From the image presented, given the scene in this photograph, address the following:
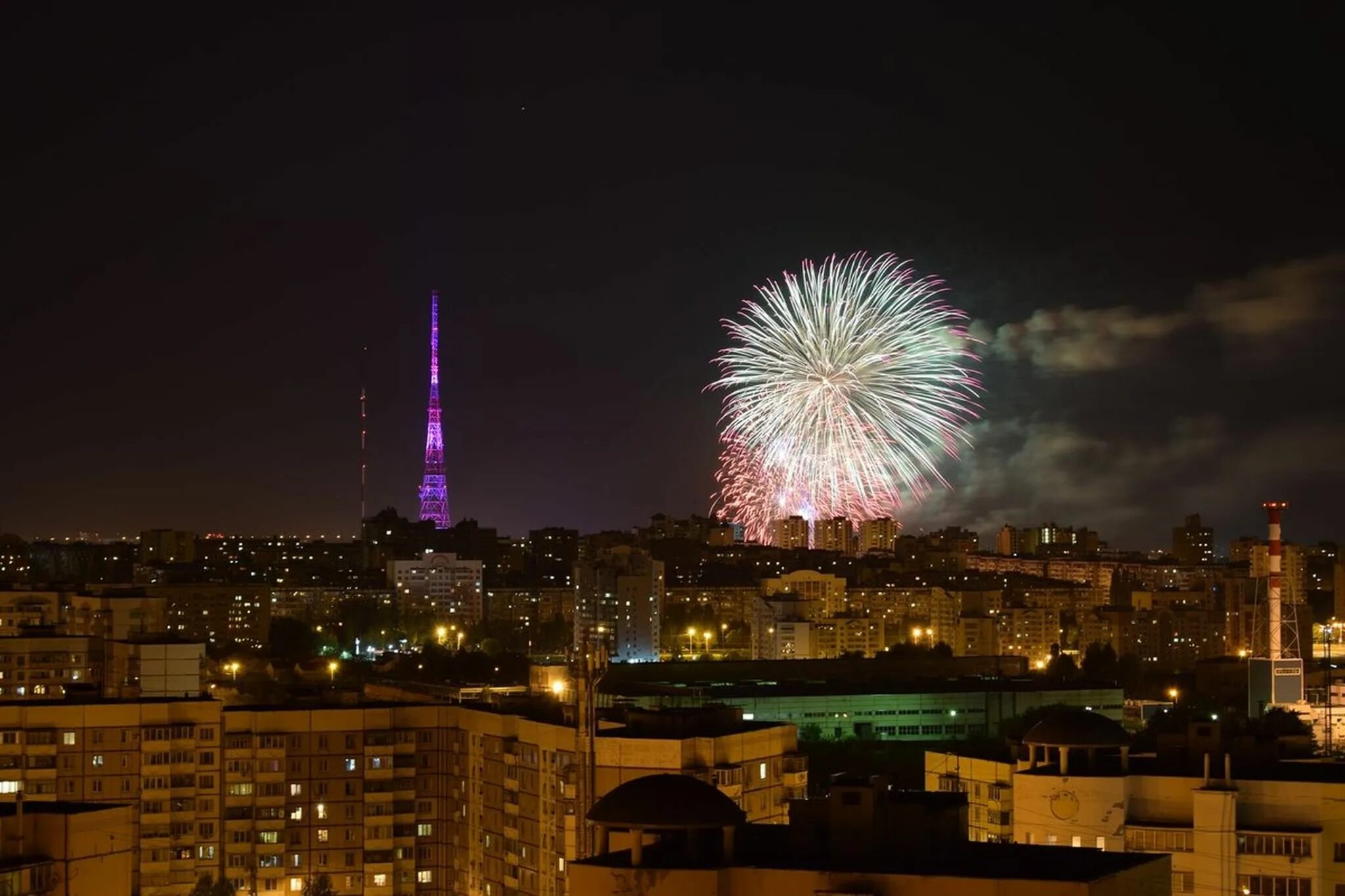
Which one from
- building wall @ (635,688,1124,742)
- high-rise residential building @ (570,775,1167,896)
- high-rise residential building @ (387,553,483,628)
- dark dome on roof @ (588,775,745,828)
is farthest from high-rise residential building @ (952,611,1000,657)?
dark dome on roof @ (588,775,745,828)

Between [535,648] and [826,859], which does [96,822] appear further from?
[535,648]

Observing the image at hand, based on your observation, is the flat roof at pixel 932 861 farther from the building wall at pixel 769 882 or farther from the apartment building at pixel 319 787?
the apartment building at pixel 319 787

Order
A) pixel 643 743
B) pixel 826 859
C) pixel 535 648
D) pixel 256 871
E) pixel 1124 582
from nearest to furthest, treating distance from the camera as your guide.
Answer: pixel 826 859, pixel 643 743, pixel 256 871, pixel 535 648, pixel 1124 582

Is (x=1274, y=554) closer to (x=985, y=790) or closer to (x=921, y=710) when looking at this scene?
(x=921, y=710)

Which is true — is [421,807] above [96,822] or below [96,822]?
below

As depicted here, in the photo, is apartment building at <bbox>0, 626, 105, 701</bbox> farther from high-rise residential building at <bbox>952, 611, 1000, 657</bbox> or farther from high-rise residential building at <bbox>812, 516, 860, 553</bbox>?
high-rise residential building at <bbox>812, 516, 860, 553</bbox>

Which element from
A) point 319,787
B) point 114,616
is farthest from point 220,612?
point 319,787

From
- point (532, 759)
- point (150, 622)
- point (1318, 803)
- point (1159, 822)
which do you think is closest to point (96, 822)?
point (1159, 822)

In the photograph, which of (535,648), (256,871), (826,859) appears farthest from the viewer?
(535,648)
